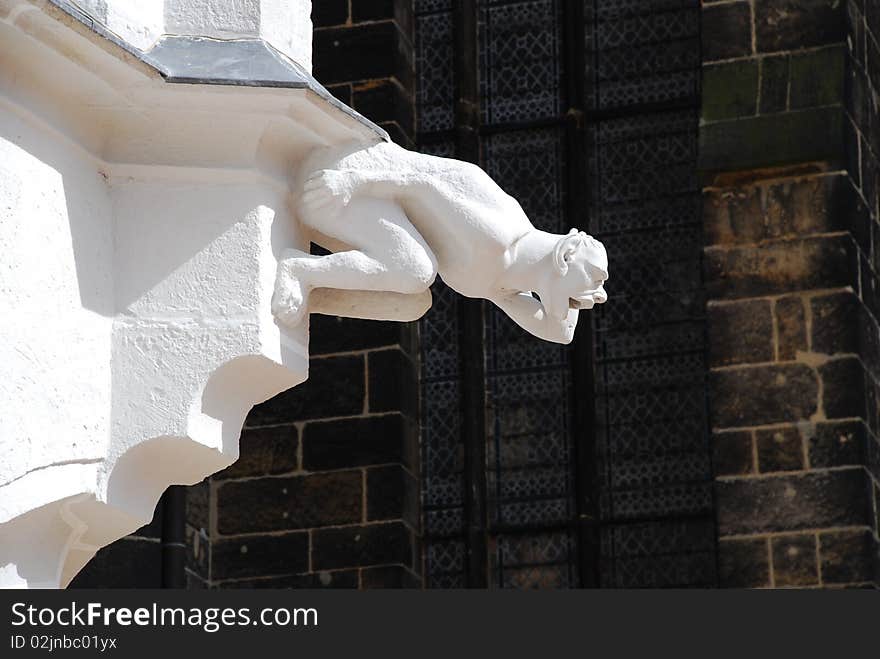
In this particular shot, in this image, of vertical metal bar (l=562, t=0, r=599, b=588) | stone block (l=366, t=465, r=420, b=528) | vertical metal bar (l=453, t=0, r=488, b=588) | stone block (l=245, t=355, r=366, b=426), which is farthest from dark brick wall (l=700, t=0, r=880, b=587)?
stone block (l=245, t=355, r=366, b=426)

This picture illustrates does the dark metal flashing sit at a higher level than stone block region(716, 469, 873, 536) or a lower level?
lower

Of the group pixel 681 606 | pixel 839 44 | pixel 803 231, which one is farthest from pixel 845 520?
pixel 681 606

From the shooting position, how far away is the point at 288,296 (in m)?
3.87

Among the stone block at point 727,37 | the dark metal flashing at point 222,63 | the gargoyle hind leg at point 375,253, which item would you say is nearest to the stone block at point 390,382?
the stone block at point 727,37

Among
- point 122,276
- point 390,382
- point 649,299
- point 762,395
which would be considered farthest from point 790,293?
point 122,276

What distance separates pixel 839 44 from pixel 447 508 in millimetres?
2333

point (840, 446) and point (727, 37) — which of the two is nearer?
point (840, 446)

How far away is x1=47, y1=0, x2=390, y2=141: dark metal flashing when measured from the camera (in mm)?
3758

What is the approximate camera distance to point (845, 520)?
845cm

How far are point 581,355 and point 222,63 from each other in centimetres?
577

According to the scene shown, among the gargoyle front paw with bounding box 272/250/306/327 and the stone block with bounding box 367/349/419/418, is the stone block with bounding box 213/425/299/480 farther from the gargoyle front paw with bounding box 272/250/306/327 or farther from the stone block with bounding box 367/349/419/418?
the gargoyle front paw with bounding box 272/250/306/327

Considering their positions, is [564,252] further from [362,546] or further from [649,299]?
[649,299]

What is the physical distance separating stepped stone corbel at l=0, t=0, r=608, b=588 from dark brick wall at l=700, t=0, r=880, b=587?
453 cm

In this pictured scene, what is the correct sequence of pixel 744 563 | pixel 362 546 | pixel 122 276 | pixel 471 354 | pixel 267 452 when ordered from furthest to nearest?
1. pixel 471 354
2. pixel 267 452
3. pixel 362 546
4. pixel 744 563
5. pixel 122 276
